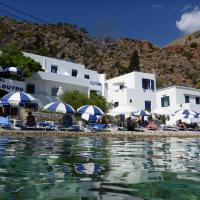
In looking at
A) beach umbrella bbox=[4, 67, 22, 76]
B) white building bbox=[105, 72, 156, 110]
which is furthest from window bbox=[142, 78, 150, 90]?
beach umbrella bbox=[4, 67, 22, 76]

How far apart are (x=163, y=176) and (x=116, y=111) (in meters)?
26.9

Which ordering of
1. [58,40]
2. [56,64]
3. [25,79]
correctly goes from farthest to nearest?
[58,40]
[56,64]
[25,79]

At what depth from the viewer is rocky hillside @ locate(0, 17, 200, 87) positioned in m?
78.8

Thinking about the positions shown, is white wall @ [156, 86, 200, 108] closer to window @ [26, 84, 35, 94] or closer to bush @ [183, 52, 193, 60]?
window @ [26, 84, 35, 94]

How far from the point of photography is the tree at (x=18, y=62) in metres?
37.8

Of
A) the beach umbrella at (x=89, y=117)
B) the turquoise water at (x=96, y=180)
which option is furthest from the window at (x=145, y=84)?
the turquoise water at (x=96, y=180)

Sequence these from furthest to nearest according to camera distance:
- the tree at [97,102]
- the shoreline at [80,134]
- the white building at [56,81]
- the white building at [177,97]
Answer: the white building at [177,97]
the tree at [97,102]
the white building at [56,81]
the shoreline at [80,134]

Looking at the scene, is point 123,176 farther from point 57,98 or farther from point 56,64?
point 56,64

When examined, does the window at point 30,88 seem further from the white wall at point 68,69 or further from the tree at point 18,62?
the white wall at point 68,69

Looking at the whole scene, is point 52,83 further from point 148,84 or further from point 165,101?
point 165,101

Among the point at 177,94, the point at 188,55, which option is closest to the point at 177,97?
the point at 177,94

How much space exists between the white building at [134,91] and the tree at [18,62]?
14156mm

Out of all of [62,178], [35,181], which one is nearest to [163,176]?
[62,178]

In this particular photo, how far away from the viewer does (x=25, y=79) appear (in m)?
38.3
